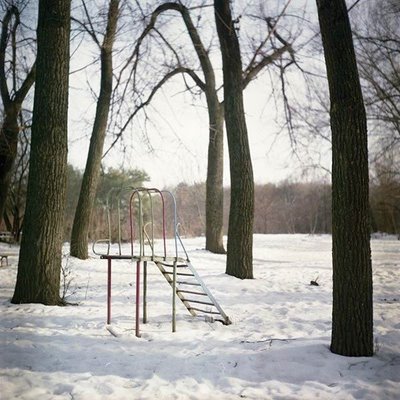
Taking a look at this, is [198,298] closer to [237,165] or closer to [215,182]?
[237,165]

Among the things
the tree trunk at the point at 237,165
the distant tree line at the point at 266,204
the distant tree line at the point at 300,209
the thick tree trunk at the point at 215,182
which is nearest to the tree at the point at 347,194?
the tree trunk at the point at 237,165

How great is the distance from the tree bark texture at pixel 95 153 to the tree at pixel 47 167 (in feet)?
15.9

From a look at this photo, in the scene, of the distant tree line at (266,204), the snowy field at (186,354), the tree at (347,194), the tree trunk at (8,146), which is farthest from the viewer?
the distant tree line at (266,204)

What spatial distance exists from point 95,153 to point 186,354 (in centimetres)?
843

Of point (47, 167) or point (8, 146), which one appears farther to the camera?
point (8, 146)

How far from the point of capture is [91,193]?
37.2 feet

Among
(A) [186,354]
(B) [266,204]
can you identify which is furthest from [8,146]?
(B) [266,204]

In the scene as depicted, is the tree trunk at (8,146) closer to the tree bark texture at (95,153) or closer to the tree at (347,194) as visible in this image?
the tree bark texture at (95,153)

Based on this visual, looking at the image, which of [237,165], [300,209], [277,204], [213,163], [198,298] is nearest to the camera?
[198,298]

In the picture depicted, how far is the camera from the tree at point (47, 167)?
5793 millimetres

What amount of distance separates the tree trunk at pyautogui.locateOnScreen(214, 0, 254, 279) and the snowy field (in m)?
1.67

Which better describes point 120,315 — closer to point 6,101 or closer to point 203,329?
point 203,329

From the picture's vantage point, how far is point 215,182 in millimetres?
13695

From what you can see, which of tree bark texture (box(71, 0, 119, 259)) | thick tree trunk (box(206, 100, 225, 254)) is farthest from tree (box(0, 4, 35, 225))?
thick tree trunk (box(206, 100, 225, 254))
